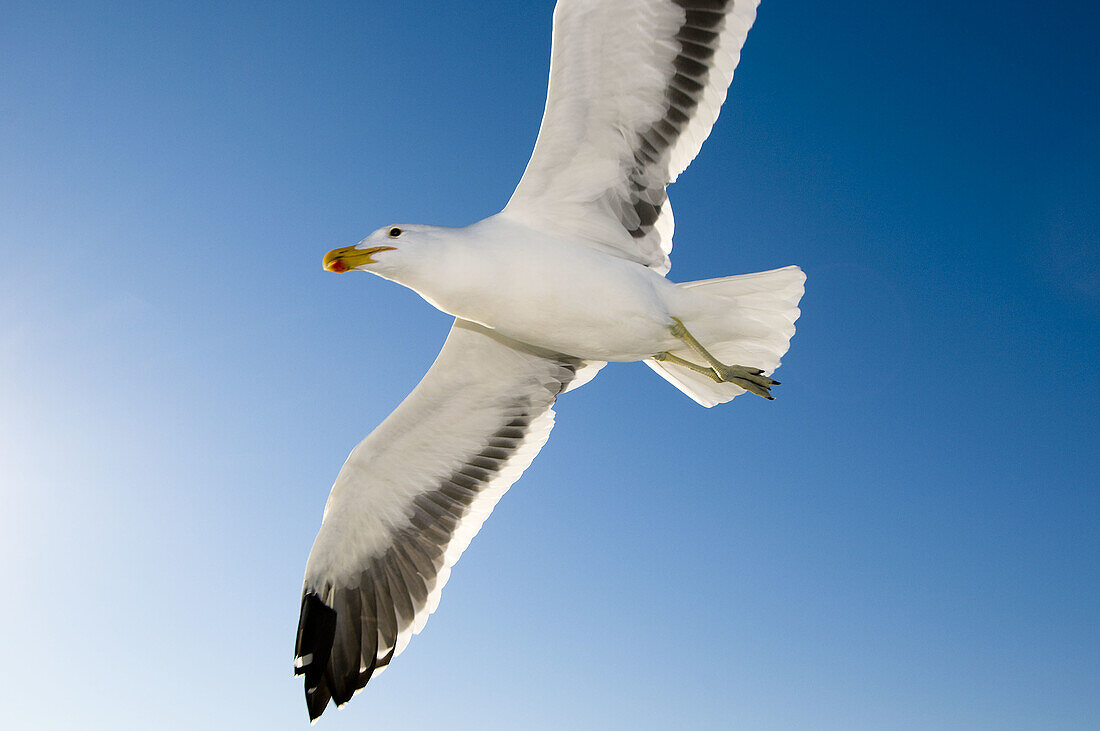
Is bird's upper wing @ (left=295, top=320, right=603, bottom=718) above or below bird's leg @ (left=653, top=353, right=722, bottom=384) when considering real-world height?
below

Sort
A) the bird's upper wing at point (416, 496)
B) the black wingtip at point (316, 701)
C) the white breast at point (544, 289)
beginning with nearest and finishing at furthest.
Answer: the white breast at point (544, 289), the black wingtip at point (316, 701), the bird's upper wing at point (416, 496)

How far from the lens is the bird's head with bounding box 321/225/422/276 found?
3996 mm

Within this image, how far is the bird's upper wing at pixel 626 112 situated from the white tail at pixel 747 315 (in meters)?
0.37

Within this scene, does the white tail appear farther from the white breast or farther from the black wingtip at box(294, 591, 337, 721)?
the black wingtip at box(294, 591, 337, 721)

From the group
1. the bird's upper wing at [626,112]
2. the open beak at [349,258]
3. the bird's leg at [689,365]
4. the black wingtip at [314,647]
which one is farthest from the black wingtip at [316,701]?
the bird's upper wing at [626,112]

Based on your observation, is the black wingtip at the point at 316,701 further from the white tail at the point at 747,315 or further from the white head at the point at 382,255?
the white tail at the point at 747,315

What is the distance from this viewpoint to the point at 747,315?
440 centimetres

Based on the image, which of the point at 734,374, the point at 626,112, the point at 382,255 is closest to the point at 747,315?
the point at 734,374

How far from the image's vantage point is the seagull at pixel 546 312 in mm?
4039

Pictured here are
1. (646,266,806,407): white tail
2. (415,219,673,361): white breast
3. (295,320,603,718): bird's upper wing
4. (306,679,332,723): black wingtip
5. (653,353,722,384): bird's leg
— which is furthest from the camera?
(295,320,603,718): bird's upper wing

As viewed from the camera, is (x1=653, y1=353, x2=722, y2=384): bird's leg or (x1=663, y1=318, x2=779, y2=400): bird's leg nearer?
(x1=663, y1=318, x2=779, y2=400): bird's leg

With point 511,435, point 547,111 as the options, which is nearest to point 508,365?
point 511,435

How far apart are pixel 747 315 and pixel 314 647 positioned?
3033 millimetres

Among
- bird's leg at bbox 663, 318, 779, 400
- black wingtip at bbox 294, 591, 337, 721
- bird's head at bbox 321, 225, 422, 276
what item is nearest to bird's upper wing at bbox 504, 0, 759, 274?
bird's leg at bbox 663, 318, 779, 400
